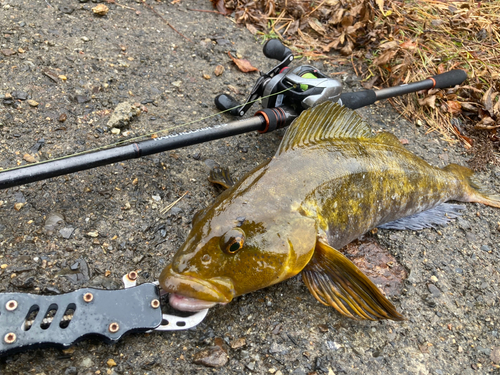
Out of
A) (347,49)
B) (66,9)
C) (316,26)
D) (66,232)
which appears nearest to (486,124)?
(347,49)

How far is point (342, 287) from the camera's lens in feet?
7.80

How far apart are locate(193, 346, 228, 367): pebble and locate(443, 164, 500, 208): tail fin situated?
8.65 feet

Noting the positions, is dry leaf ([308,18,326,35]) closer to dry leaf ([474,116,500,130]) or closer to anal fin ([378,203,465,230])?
dry leaf ([474,116,500,130])

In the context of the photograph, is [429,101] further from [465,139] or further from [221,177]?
[221,177]

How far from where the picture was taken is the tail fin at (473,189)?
3.56 meters

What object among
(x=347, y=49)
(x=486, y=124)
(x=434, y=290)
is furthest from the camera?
(x=347, y=49)

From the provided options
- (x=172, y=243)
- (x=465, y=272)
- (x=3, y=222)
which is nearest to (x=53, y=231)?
(x=3, y=222)

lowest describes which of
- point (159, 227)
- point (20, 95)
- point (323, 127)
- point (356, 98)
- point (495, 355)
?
point (495, 355)

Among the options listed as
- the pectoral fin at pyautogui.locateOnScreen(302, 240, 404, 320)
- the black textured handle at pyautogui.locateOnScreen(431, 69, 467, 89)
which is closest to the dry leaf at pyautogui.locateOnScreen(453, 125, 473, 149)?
the black textured handle at pyautogui.locateOnScreen(431, 69, 467, 89)

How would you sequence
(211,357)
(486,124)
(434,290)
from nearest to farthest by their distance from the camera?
(211,357) < (434,290) < (486,124)

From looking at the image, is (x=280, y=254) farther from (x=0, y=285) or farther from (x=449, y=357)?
(x=0, y=285)

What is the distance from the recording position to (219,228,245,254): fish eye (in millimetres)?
2078

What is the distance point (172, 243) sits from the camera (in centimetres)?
266

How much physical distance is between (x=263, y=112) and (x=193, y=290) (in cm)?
158
